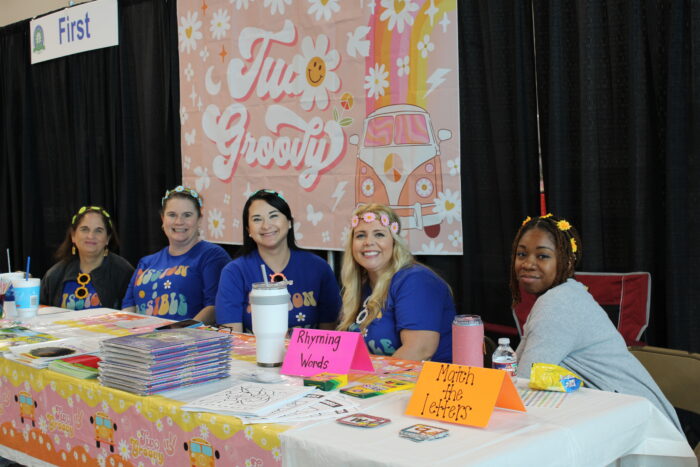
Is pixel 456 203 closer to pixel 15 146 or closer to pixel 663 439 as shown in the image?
pixel 663 439

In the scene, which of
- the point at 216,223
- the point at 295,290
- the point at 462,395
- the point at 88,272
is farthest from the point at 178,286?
the point at 462,395

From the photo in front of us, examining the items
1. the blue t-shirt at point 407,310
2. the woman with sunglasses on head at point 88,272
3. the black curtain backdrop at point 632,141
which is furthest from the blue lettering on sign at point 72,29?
the blue t-shirt at point 407,310

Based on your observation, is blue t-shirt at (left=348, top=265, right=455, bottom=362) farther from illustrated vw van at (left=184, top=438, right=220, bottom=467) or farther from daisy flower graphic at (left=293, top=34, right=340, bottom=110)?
daisy flower graphic at (left=293, top=34, right=340, bottom=110)

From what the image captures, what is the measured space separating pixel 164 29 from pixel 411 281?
329 cm

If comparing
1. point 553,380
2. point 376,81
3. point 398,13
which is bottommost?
point 553,380

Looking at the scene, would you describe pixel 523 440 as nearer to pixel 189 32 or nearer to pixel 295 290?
pixel 295 290

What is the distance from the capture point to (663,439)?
1475 millimetres

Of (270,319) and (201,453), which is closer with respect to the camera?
(201,453)

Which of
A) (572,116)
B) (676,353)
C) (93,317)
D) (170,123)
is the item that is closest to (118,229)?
(170,123)

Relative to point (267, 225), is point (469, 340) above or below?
below

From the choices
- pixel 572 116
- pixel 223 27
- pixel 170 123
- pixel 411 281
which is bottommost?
pixel 411 281

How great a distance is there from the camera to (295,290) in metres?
2.91

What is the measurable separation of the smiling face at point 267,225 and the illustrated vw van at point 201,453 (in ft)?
4.80

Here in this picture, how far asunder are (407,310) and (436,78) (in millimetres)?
1493
